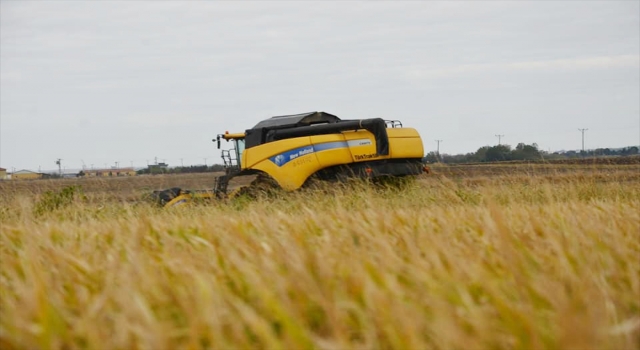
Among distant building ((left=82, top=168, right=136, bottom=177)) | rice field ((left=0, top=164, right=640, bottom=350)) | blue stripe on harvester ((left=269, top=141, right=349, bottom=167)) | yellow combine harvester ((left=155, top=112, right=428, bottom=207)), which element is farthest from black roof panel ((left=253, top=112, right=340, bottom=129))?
distant building ((left=82, top=168, right=136, bottom=177))

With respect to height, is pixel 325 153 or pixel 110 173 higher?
pixel 325 153

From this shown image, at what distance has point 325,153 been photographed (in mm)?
14500

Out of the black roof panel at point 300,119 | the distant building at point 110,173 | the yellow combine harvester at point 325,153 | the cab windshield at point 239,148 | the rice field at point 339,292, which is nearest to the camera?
the rice field at point 339,292

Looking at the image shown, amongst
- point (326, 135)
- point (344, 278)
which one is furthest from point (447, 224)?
point (326, 135)

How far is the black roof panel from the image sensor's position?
15.8 metres

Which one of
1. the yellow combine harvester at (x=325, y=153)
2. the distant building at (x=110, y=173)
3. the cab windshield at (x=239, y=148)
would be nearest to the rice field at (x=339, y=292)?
the yellow combine harvester at (x=325, y=153)

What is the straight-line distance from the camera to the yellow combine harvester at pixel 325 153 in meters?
14.5

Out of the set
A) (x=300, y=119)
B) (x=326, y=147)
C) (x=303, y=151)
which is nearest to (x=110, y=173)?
(x=300, y=119)

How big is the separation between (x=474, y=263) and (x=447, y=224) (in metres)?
1.75

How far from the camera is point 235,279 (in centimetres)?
364

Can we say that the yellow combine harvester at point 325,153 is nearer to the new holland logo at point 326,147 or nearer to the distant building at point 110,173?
the new holland logo at point 326,147

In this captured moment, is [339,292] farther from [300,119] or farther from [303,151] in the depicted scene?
[300,119]

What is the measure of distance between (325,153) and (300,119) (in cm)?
155

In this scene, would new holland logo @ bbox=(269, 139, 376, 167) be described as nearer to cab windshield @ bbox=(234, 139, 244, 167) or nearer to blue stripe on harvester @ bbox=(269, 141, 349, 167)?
blue stripe on harvester @ bbox=(269, 141, 349, 167)
